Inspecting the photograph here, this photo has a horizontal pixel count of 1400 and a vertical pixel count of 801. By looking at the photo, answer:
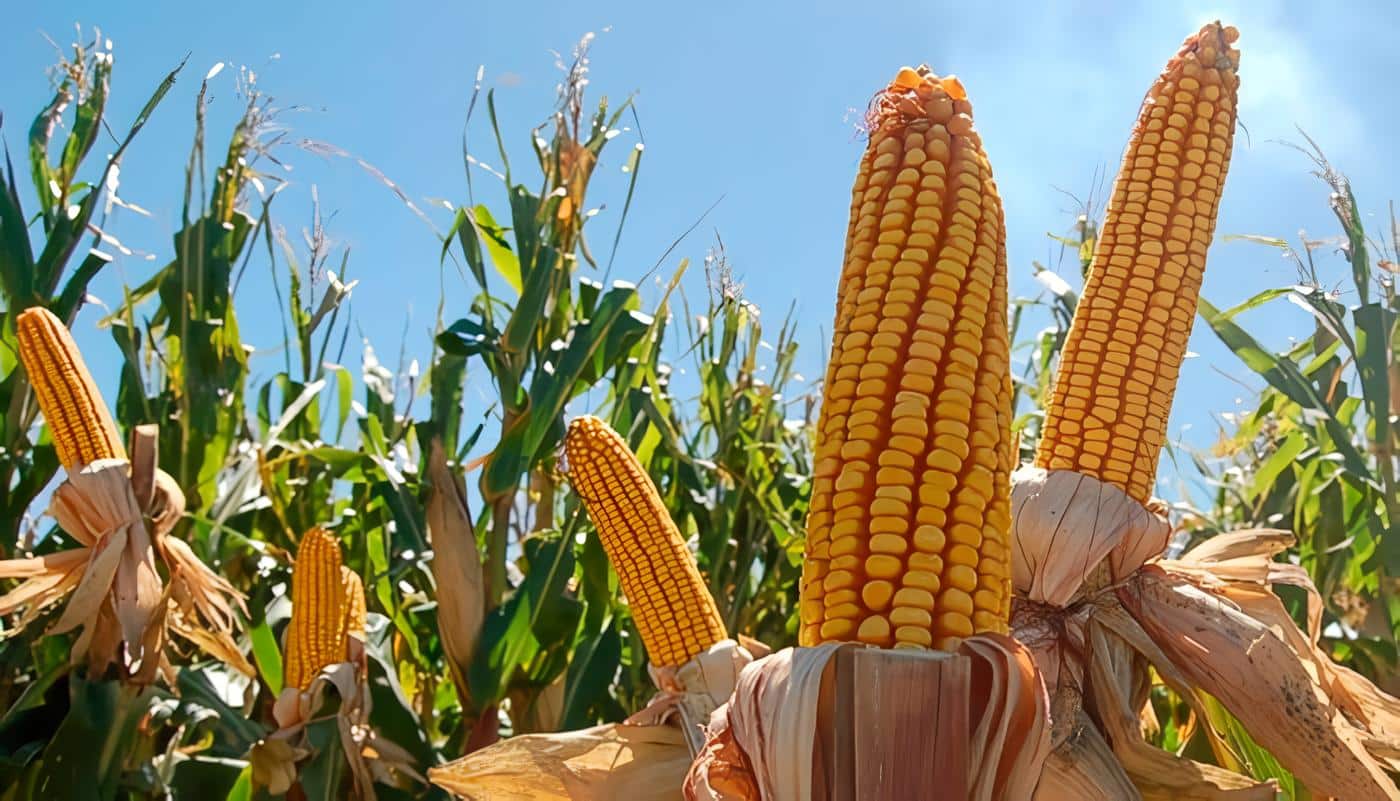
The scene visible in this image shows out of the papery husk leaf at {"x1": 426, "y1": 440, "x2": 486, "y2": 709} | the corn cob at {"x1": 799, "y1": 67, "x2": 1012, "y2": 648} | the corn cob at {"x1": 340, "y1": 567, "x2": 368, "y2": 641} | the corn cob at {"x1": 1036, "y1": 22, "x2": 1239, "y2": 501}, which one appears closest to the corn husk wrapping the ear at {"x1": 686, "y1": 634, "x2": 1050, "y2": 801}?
the corn cob at {"x1": 799, "y1": 67, "x2": 1012, "y2": 648}

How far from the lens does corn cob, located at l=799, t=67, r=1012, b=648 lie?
1.78m

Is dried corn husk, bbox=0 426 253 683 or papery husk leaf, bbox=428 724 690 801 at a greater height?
dried corn husk, bbox=0 426 253 683

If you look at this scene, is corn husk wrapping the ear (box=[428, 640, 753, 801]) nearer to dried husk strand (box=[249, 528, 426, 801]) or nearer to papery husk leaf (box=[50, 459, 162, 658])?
dried husk strand (box=[249, 528, 426, 801])

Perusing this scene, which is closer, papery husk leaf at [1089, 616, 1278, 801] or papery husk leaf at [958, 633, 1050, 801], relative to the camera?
papery husk leaf at [958, 633, 1050, 801]

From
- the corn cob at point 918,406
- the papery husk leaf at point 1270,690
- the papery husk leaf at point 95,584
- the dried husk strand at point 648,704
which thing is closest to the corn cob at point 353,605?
the papery husk leaf at point 95,584

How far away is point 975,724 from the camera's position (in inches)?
64.4

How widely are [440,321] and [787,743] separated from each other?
432 centimetres

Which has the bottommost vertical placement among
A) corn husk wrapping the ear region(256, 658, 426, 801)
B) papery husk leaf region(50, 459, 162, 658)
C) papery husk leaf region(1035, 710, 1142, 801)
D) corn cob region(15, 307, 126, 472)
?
corn husk wrapping the ear region(256, 658, 426, 801)

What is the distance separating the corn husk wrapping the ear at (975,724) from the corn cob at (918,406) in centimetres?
12

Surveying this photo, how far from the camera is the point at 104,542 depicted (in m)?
4.63

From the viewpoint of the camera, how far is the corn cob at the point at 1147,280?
293cm

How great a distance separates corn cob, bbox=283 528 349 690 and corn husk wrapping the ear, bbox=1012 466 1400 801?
282cm

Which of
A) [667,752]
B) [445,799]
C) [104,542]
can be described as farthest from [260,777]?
[667,752]

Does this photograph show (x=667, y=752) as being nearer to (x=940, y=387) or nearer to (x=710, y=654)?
(x=710, y=654)
